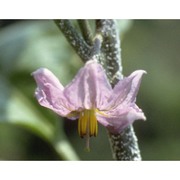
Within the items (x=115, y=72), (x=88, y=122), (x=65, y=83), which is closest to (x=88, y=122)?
(x=88, y=122)

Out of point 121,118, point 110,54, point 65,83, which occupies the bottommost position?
point 121,118

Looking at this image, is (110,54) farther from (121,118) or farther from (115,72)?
(121,118)

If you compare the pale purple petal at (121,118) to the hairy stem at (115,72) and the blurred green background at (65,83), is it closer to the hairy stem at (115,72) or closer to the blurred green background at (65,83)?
the hairy stem at (115,72)

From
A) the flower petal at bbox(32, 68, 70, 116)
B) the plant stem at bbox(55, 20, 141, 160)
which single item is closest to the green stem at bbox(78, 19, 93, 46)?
the plant stem at bbox(55, 20, 141, 160)

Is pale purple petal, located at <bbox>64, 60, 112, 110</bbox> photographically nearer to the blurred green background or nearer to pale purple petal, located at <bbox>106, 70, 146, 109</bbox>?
pale purple petal, located at <bbox>106, 70, 146, 109</bbox>

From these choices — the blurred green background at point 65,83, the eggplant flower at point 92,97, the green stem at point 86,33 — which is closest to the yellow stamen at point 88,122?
the eggplant flower at point 92,97

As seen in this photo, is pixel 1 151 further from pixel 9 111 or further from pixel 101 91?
pixel 101 91

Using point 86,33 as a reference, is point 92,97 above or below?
below
